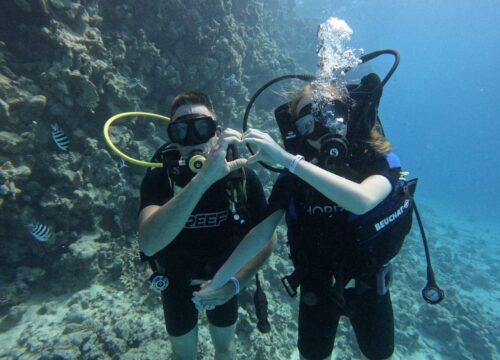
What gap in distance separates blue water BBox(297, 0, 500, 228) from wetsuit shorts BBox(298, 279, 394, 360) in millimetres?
26913

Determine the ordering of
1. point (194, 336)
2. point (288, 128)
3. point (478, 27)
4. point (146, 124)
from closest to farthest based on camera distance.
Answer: point (288, 128)
point (194, 336)
point (146, 124)
point (478, 27)

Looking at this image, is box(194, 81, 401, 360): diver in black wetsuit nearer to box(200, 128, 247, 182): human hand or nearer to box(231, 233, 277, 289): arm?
box(231, 233, 277, 289): arm

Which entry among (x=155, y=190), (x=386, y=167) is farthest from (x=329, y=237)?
(x=155, y=190)

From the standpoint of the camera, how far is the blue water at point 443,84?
56.0 meters

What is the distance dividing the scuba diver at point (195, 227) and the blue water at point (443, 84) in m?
26.5

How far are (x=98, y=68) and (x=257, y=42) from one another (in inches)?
482

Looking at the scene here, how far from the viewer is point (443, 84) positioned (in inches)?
6555

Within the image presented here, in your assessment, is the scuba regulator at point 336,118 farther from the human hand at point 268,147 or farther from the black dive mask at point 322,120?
the human hand at point 268,147

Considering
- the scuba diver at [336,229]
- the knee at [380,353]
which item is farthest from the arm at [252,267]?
the knee at [380,353]

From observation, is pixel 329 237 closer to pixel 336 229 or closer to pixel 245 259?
pixel 336 229

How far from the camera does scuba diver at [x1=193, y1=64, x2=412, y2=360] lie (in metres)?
2.67

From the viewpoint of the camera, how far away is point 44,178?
6.45 meters

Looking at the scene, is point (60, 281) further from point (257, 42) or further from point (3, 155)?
point (257, 42)

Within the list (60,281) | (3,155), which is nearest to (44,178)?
(3,155)
